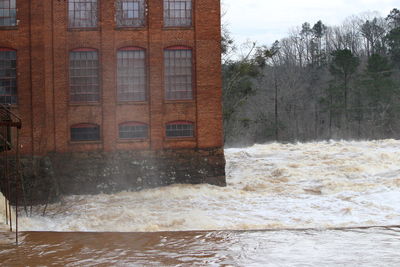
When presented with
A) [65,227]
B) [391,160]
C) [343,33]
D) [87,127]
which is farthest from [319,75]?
[65,227]

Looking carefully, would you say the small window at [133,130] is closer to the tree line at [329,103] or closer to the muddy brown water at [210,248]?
the muddy brown water at [210,248]

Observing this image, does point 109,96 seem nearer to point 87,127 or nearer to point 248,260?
point 87,127

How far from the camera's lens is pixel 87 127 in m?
27.0

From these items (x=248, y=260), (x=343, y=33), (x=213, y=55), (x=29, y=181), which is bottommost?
(x=248, y=260)

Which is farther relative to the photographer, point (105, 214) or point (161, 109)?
point (161, 109)

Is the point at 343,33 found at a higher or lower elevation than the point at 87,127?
higher

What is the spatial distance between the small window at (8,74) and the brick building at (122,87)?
0.14ft

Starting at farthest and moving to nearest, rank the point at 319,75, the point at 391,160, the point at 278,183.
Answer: the point at 319,75 < the point at 391,160 < the point at 278,183

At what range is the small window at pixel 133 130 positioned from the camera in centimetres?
2725


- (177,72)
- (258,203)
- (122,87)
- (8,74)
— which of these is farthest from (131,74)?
(258,203)

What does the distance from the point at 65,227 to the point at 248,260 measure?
314 inches

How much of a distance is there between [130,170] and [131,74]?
4417 mm

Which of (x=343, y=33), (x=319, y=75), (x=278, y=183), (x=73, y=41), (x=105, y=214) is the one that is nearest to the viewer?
(x=105, y=214)

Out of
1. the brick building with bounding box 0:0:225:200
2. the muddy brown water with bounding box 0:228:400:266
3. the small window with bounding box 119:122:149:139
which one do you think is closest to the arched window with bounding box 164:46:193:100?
the brick building with bounding box 0:0:225:200
